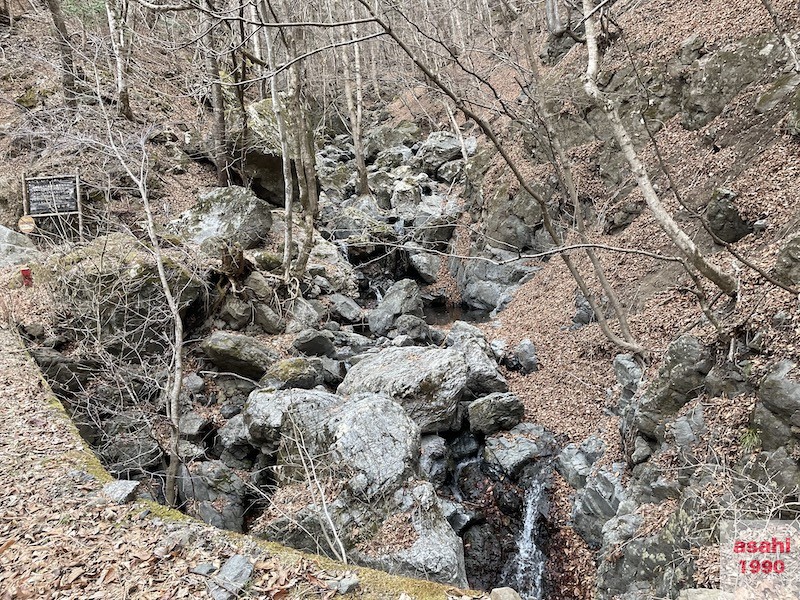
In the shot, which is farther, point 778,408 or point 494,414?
point 494,414

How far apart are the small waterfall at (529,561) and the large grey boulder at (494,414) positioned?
1.33 metres

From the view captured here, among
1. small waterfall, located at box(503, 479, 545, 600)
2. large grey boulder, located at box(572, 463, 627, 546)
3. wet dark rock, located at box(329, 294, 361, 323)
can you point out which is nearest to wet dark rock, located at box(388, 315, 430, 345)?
wet dark rock, located at box(329, 294, 361, 323)

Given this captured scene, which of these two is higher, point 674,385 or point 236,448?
point 674,385

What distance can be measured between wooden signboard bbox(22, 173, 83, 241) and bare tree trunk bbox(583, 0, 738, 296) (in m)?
11.5

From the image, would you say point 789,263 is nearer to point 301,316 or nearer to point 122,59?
point 301,316

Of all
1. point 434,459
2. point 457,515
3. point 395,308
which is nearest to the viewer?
point 457,515

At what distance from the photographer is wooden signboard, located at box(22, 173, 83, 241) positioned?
1102 centimetres

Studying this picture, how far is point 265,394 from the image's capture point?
26.0 feet

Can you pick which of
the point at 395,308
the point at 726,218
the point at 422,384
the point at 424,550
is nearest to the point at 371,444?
the point at 424,550

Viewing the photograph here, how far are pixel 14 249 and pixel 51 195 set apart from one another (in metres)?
1.68

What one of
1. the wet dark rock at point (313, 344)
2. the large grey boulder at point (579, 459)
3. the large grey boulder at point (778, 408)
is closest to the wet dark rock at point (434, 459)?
the large grey boulder at point (579, 459)

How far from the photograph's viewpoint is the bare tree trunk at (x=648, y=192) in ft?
15.7

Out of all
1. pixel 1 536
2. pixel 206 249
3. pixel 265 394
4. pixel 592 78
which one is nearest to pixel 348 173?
pixel 206 249

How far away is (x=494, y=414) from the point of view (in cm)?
840
